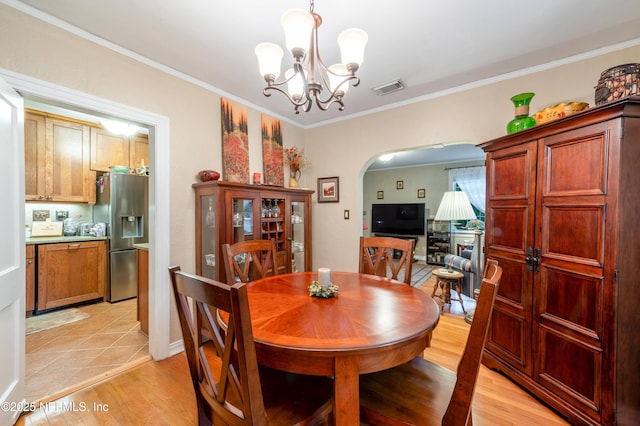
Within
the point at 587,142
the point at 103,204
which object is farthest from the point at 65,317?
the point at 587,142

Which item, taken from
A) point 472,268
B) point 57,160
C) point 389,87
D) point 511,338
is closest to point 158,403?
point 511,338

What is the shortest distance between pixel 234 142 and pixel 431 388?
270 centimetres

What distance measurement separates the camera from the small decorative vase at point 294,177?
3.40m

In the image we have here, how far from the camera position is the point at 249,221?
263 centimetres

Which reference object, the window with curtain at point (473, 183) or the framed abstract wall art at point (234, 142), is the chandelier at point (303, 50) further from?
the window with curtain at point (473, 183)

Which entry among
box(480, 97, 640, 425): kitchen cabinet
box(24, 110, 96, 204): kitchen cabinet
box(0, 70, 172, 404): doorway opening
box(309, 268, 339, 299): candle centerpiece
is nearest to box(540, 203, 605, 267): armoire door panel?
box(480, 97, 640, 425): kitchen cabinet

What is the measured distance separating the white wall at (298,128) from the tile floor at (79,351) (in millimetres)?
532

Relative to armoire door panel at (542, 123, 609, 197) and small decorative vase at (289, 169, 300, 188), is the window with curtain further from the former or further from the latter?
armoire door panel at (542, 123, 609, 197)

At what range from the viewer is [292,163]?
138 inches

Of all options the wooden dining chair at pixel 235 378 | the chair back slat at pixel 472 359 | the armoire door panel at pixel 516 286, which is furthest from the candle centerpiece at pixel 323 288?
the armoire door panel at pixel 516 286

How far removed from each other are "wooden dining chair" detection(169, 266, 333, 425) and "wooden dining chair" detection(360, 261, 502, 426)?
21cm

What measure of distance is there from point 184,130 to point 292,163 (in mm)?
1417

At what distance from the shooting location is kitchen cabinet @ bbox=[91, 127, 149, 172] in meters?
3.76

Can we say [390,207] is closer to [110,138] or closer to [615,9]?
[615,9]
